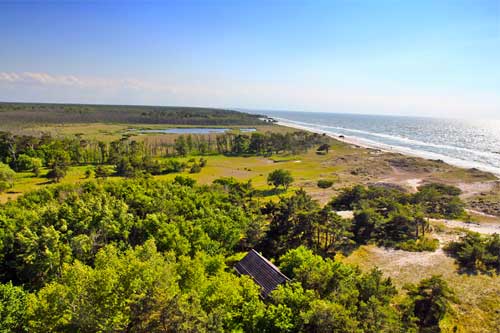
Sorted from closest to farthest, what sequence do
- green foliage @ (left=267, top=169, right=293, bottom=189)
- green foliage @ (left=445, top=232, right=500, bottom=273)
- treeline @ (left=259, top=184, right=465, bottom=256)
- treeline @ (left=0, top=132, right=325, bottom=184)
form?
green foliage @ (left=445, top=232, right=500, bottom=273), treeline @ (left=259, top=184, right=465, bottom=256), green foliage @ (left=267, top=169, right=293, bottom=189), treeline @ (left=0, top=132, right=325, bottom=184)

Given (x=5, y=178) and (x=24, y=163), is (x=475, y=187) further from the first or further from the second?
(x=24, y=163)

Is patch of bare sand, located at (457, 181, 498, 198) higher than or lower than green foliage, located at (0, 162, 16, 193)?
lower

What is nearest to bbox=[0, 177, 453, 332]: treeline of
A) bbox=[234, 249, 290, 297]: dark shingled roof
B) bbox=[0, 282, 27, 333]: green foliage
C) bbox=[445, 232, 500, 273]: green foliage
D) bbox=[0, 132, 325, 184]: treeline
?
bbox=[0, 282, 27, 333]: green foliage

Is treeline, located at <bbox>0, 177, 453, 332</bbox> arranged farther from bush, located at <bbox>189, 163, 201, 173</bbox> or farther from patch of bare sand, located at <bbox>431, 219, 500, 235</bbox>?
bush, located at <bbox>189, 163, 201, 173</bbox>

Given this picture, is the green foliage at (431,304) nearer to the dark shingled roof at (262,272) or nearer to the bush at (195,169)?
the dark shingled roof at (262,272)

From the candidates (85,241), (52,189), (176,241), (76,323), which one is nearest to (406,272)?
(176,241)

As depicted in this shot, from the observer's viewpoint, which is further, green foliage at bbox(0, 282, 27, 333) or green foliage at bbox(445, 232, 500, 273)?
green foliage at bbox(445, 232, 500, 273)

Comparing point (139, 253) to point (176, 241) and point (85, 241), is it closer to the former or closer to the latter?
point (176, 241)
